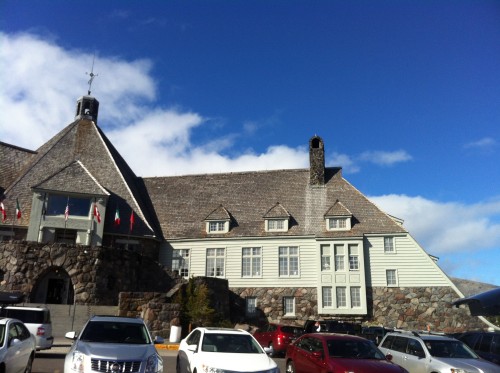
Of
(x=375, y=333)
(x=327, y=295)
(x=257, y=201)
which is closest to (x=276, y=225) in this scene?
(x=257, y=201)

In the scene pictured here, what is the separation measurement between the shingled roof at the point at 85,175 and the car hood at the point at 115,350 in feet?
74.9

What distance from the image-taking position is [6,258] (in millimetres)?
26469

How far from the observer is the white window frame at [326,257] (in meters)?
31.7

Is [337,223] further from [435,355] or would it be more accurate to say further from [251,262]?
[435,355]

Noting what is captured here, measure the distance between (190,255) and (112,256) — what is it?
743 centimetres

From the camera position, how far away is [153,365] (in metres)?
9.12

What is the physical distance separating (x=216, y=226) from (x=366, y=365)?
2517 centimetres

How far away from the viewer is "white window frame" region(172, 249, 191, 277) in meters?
34.2

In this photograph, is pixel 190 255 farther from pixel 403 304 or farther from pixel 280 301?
pixel 403 304

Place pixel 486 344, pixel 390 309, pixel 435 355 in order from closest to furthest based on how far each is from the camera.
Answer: pixel 435 355, pixel 486 344, pixel 390 309

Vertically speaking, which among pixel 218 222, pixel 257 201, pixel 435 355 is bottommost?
pixel 435 355

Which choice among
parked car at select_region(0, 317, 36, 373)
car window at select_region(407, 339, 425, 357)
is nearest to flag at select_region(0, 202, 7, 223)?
parked car at select_region(0, 317, 36, 373)

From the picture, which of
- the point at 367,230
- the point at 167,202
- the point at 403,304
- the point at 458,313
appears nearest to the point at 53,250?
the point at 167,202

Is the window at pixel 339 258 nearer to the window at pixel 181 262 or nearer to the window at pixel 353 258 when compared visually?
the window at pixel 353 258
